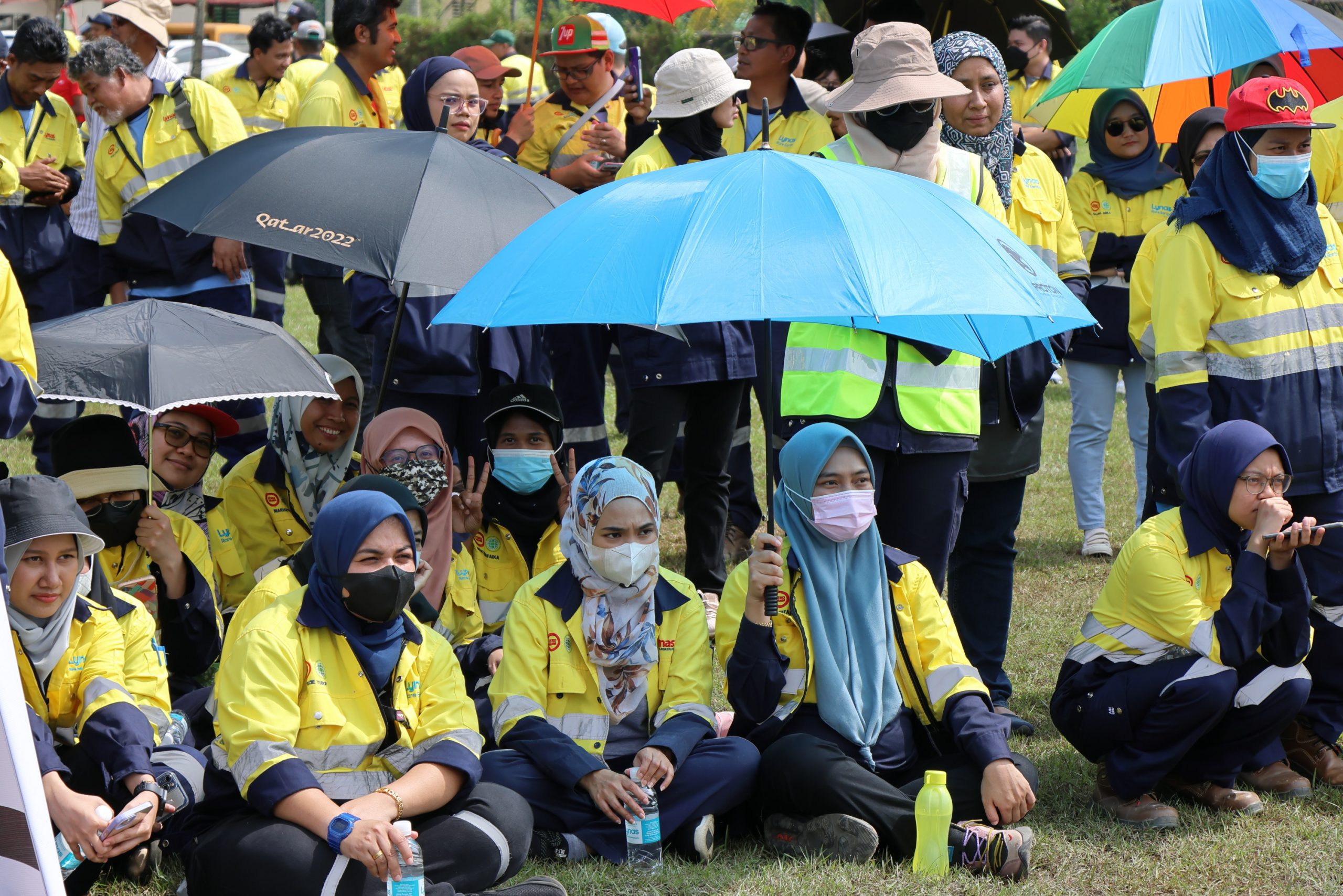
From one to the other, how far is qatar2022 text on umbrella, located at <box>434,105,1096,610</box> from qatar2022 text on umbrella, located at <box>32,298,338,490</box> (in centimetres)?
130

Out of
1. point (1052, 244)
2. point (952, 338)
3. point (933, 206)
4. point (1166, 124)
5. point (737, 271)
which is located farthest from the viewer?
point (1166, 124)

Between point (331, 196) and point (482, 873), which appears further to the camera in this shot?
point (331, 196)

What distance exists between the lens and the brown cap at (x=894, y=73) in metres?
4.82

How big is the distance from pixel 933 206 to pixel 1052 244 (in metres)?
2.19

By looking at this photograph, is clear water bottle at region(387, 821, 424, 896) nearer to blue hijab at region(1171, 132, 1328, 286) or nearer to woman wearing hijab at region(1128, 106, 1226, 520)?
woman wearing hijab at region(1128, 106, 1226, 520)

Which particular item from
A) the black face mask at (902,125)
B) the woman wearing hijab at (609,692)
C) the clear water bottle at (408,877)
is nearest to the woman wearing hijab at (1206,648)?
the woman wearing hijab at (609,692)

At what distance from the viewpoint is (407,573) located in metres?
4.14

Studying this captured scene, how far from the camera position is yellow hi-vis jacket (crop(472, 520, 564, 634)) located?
5.61 meters

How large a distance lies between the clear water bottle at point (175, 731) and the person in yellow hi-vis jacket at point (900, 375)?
211cm

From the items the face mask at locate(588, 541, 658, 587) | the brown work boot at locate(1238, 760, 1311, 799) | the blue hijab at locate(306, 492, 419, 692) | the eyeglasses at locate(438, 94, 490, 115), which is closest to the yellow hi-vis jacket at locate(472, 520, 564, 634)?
the face mask at locate(588, 541, 658, 587)

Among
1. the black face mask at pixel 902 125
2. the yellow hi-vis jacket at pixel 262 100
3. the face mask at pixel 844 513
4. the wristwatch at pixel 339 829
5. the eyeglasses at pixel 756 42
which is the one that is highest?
the eyeglasses at pixel 756 42

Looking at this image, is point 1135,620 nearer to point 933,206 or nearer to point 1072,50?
point 933,206

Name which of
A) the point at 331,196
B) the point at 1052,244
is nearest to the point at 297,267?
the point at 331,196

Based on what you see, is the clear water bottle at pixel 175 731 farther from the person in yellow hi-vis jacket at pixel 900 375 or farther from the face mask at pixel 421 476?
the person in yellow hi-vis jacket at pixel 900 375
